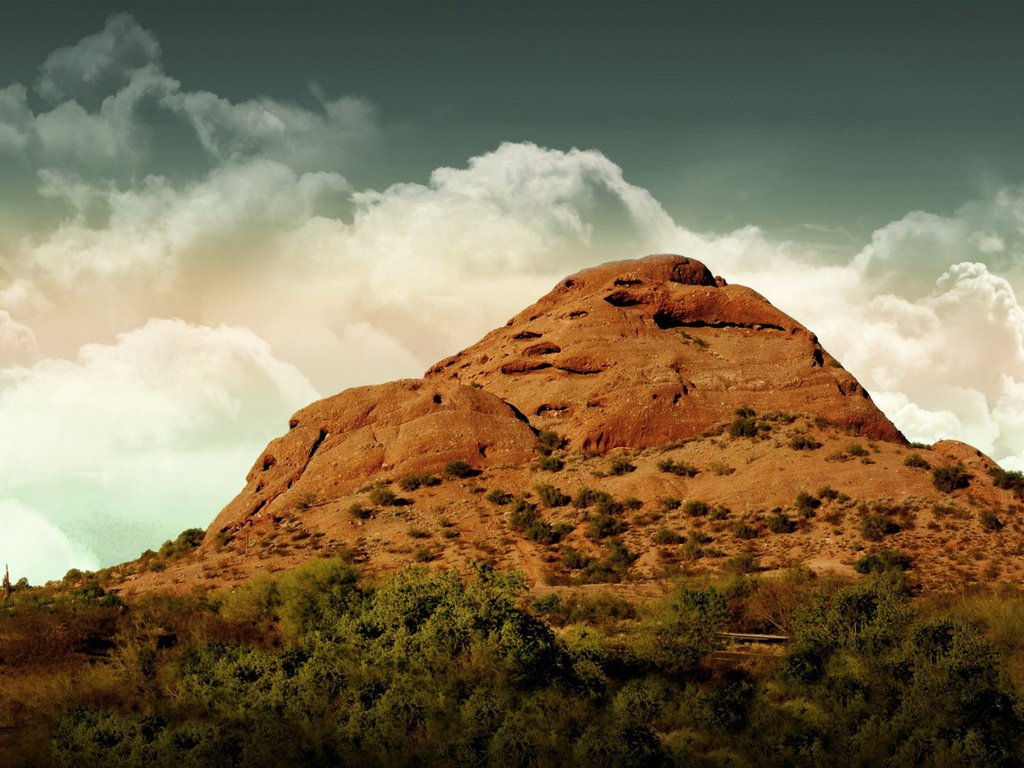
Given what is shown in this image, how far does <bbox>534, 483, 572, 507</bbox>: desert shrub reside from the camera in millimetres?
41469

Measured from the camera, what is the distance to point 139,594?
1380 inches

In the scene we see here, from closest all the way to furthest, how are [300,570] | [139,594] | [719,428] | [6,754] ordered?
[6,754], [300,570], [139,594], [719,428]

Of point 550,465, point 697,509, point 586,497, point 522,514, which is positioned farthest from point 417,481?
point 697,509

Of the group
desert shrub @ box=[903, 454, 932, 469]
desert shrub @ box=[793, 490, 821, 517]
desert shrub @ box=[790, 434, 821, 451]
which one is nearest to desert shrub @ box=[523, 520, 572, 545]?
desert shrub @ box=[793, 490, 821, 517]

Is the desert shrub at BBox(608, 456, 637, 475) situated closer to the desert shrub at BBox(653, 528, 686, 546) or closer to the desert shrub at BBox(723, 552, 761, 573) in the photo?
the desert shrub at BBox(653, 528, 686, 546)

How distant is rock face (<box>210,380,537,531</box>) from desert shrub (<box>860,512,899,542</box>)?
17.6 m

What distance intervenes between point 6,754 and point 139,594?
18479mm

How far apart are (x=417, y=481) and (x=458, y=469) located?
2.21 metres

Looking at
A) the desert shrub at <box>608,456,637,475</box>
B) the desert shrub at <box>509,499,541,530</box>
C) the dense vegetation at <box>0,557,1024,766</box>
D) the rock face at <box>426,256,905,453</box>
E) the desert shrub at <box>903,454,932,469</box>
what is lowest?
the dense vegetation at <box>0,557,1024,766</box>

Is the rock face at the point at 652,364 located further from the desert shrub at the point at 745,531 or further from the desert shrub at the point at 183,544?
the desert shrub at the point at 183,544

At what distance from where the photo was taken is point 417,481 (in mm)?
43406

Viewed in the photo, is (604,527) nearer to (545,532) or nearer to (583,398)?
(545,532)

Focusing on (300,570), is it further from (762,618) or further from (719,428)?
(719,428)

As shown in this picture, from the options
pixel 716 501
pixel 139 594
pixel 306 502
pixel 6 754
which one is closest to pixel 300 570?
pixel 6 754
